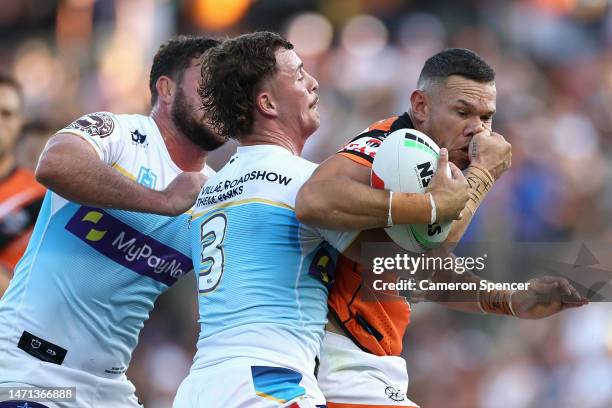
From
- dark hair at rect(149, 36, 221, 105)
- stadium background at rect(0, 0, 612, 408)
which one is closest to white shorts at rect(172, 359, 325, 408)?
dark hair at rect(149, 36, 221, 105)

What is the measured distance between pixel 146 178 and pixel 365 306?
179 cm

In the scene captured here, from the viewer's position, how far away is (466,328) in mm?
12406

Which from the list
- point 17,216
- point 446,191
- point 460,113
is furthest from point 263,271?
point 17,216

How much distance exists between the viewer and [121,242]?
6.06 m

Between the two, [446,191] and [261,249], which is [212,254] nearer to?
[261,249]

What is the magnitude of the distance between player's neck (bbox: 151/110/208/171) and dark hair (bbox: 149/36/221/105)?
1.00 feet

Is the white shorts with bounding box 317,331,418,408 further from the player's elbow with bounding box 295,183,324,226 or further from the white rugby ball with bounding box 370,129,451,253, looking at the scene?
the player's elbow with bounding box 295,183,324,226

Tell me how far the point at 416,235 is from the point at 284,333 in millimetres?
767

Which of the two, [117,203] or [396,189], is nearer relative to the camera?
[396,189]

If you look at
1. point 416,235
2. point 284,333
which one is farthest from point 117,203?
point 416,235

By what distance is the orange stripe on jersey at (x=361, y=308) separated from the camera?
16.6 feet

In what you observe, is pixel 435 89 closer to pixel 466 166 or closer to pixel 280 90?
pixel 466 166

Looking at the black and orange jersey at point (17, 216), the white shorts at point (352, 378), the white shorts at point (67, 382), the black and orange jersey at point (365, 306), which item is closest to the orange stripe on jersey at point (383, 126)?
the black and orange jersey at point (365, 306)

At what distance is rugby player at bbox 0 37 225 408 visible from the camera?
579 centimetres
